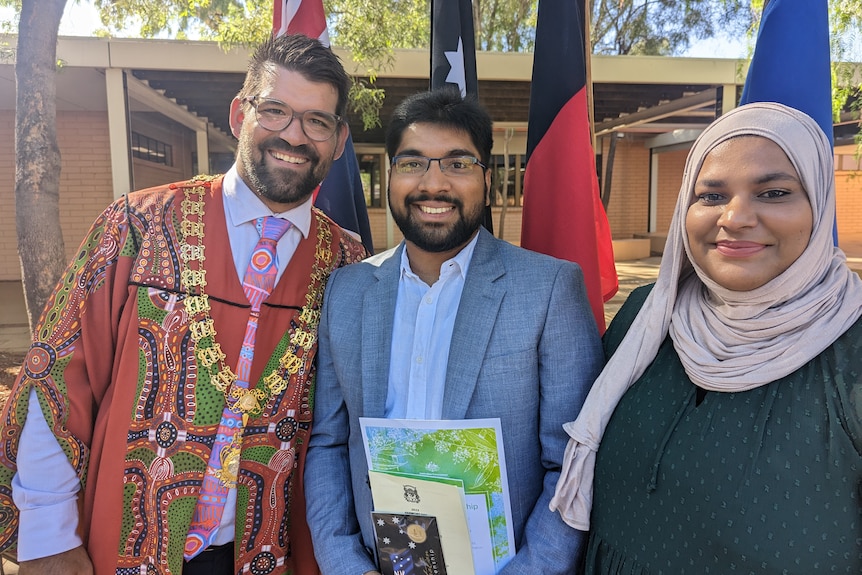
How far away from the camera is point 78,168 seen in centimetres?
1139

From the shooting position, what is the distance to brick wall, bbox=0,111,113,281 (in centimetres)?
1133

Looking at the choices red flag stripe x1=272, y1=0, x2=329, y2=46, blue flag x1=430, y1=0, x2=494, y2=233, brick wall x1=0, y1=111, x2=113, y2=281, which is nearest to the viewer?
blue flag x1=430, y1=0, x2=494, y2=233

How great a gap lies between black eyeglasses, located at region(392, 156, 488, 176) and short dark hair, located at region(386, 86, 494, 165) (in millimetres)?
80

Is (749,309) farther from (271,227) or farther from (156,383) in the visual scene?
(156,383)

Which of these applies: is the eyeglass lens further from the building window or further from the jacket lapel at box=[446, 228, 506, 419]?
the building window

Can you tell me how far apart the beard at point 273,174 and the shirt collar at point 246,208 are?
35 mm

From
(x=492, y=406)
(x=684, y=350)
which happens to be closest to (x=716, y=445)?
(x=684, y=350)

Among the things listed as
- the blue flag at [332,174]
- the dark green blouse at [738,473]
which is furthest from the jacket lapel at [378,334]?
the blue flag at [332,174]

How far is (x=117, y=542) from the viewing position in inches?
67.6

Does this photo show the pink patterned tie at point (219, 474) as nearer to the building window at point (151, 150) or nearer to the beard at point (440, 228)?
the beard at point (440, 228)

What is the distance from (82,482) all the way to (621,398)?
167 centimetres

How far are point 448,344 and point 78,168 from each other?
484 inches

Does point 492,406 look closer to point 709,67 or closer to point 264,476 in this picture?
point 264,476

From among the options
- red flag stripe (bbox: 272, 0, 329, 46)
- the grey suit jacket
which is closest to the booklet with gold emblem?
the grey suit jacket
